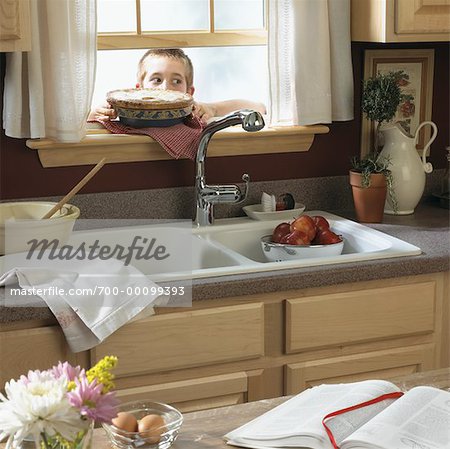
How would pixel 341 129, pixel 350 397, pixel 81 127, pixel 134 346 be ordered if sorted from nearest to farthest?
pixel 350 397 < pixel 134 346 < pixel 81 127 < pixel 341 129

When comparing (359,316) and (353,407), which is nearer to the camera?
(353,407)

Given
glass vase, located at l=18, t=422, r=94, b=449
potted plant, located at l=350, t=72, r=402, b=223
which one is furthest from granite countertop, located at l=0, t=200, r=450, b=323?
glass vase, located at l=18, t=422, r=94, b=449

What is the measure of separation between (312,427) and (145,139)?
1519 millimetres

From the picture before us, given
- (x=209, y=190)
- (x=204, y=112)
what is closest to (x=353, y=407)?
(x=209, y=190)

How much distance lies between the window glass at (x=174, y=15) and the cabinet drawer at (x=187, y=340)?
1.11 m

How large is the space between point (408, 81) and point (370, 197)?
539 millimetres

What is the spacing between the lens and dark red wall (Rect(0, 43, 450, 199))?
2.83m

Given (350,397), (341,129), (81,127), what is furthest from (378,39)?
(350,397)

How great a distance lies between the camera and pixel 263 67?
3287 millimetres

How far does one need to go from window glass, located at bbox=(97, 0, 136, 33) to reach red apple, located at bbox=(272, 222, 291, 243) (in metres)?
0.80

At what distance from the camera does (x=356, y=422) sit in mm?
1576

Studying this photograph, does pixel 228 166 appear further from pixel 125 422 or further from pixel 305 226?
pixel 125 422

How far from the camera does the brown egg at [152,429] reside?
148cm

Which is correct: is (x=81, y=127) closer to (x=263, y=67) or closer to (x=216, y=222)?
(x=216, y=222)
